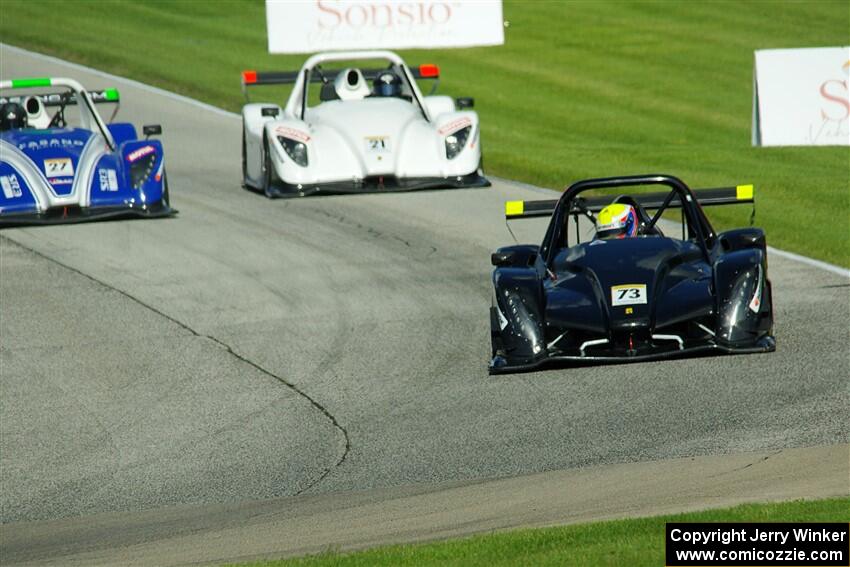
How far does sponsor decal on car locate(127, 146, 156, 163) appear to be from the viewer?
15398mm

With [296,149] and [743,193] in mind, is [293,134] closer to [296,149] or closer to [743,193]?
[296,149]

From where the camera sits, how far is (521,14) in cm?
3272

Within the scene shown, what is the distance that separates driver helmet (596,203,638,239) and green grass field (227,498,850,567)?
367cm

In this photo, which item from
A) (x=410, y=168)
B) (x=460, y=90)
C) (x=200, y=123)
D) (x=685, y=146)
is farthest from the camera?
(x=460, y=90)

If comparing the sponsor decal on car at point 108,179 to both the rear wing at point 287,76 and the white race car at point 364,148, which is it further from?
the rear wing at point 287,76

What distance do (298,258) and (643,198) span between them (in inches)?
166

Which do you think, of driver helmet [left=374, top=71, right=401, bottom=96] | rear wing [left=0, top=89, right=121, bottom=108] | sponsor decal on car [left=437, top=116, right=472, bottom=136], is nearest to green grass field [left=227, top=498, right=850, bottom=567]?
sponsor decal on car [left=437, top=116, right=472, bottom=136]

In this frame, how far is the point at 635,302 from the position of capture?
928cm

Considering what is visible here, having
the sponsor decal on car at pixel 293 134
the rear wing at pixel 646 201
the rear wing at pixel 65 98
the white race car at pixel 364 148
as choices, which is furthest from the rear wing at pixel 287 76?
the rear wing at pixel 646 201

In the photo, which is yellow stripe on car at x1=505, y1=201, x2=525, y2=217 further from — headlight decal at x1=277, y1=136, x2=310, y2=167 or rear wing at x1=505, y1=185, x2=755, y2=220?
headlight decal at x1=277, y1=136, x2=310, y2=167

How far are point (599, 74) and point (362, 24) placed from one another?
4229mm

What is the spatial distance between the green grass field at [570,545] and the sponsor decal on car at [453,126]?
9.80 m

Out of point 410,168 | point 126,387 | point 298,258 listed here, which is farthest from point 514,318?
point 410,168

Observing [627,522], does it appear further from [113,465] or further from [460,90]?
[460,90]
